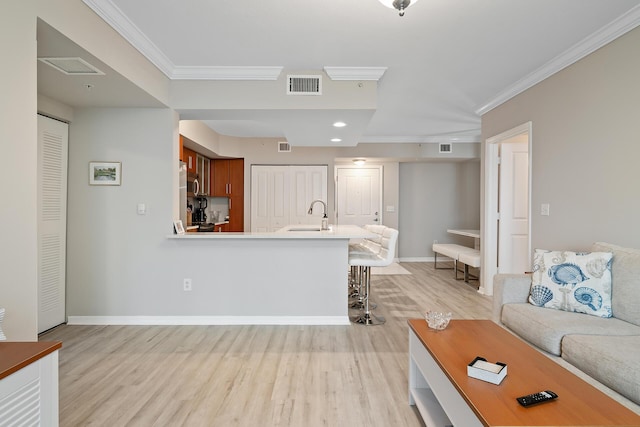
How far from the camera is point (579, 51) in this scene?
290 cm

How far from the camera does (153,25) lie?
2592 millimetres

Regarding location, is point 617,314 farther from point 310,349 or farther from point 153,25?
point 153,25

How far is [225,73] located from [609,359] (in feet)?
11.7

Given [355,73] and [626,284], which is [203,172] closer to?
[355,73]

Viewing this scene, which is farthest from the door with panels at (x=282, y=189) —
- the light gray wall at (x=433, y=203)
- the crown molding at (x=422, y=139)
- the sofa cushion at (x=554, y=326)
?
the sofa cushion at (x=554, y=326)

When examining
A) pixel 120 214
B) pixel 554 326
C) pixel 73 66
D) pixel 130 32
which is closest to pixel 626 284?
pixel 554 326

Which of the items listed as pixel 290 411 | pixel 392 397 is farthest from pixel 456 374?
pixel 290 411

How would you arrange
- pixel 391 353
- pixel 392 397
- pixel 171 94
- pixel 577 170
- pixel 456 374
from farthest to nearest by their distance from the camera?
pixel 171 94 < pixel 577 170 < pixel 391 353 < pixel 392 397 < pixel 456 374

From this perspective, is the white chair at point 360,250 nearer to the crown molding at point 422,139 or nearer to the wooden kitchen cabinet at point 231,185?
the crown molding at point 422,139

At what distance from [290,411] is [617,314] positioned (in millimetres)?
2205

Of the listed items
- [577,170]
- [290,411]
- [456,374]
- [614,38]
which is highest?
[614,38]

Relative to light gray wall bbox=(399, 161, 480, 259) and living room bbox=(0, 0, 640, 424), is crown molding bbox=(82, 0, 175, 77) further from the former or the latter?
light gray wall bbox=(399, 161, 480, 259)

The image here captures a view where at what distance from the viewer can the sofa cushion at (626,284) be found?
2.20 metres

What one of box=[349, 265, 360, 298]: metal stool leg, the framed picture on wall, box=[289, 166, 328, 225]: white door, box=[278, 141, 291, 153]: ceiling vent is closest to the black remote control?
box=[349, 265, 360, 298]: metal stool leg
